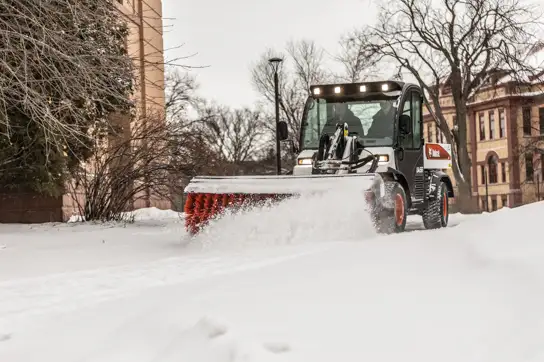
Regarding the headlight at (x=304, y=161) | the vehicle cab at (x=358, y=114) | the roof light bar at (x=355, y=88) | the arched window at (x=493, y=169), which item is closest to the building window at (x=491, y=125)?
the arched window at (x=493, y=169)

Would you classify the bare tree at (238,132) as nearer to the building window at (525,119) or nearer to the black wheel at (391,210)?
the building window at (525,119)

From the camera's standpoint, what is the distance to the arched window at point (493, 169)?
52.2 m

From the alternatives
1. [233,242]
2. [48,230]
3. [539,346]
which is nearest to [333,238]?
[233,242]

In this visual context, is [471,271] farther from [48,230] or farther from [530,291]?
[48,230]

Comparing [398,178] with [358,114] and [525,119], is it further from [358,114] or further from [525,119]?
[525,119]

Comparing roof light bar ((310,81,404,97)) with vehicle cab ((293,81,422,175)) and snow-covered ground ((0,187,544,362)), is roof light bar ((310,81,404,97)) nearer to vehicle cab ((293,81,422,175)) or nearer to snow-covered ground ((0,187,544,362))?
vehicle cab ((293,81,422,175))

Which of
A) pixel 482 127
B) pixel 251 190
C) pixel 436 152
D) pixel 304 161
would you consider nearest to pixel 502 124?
pixel 482 127

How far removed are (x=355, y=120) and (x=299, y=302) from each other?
6.75 meters

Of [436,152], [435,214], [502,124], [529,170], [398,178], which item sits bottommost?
[435,214]

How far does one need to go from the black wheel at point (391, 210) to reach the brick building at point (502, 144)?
38216mm

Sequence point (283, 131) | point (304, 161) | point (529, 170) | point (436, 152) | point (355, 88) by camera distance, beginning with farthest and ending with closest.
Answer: point (529, 170)
point (436, 152)
point (304, 161)
point (355, 88)
point (283, 131)

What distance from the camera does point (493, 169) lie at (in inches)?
2074

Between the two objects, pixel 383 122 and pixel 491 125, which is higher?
pixel 491 125

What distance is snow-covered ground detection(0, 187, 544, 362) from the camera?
377cm
